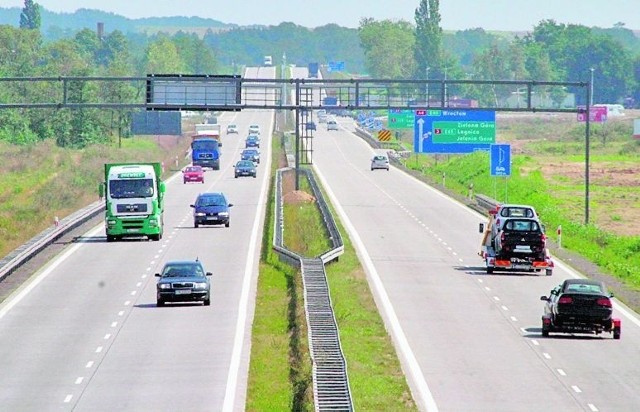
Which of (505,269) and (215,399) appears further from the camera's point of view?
(505,269)

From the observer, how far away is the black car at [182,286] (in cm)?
4809

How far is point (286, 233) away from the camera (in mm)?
73625

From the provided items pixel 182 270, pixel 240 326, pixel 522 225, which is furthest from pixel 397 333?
pixel 522 225

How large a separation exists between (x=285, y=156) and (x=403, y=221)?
7281 centimetres

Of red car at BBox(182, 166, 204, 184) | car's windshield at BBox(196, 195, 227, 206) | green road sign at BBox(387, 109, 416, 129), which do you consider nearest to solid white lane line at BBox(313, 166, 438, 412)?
car's windshield at BBox(196, 195, 227, 206)

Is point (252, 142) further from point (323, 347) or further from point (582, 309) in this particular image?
point (323, 347)

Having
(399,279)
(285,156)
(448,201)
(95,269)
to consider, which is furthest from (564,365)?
(285,156)

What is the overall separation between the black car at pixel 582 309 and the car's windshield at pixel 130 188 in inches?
1144

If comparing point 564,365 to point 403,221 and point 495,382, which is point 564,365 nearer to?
point 495,382

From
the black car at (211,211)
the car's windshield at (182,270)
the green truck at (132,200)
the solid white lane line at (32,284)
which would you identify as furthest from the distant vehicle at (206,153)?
the car's windshield at (182,270)

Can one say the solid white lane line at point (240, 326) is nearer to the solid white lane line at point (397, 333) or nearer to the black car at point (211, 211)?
the black car at point (211, 211)

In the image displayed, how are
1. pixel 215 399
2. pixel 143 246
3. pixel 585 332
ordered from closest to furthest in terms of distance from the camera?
pixel 215 399 < pixel 585 332 < pixel 143 246

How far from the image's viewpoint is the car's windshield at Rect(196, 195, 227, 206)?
7681cm

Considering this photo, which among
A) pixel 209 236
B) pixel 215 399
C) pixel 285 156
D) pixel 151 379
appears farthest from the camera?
pixel 285 156
